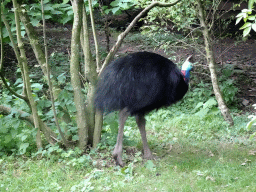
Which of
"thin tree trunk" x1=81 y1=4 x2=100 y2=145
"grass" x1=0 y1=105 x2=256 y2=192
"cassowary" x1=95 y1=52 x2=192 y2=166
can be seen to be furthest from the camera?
"thin tree trunk" x1=81 y1=4 x2=100 y2=145

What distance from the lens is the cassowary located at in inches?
148

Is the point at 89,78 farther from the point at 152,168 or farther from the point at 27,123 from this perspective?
the point at 152,168

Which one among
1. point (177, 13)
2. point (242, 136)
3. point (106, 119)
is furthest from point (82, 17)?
point (242, 136)

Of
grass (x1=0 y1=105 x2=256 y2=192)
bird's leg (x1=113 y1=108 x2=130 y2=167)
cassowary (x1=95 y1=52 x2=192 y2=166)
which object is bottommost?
grass (x1=0 y1=105 x2=256 y2=192)

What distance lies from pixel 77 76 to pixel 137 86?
803 mm

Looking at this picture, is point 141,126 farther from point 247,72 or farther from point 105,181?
point 247,72

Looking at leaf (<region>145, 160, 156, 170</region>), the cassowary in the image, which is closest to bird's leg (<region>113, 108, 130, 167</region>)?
the cassowary

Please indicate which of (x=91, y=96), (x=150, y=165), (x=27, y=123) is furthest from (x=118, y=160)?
(x=27, y=123)

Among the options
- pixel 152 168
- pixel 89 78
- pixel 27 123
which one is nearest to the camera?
pixel 152 168

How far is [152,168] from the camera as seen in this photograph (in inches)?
152

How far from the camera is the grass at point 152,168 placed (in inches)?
135

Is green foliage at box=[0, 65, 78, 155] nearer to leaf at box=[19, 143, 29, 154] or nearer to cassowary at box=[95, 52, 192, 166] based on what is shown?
leaf at box=[19, 143, 29, 154]

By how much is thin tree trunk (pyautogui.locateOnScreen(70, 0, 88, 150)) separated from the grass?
0.26 m

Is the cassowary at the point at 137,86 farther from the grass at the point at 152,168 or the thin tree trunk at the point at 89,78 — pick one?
the grass at the point at 152,168
